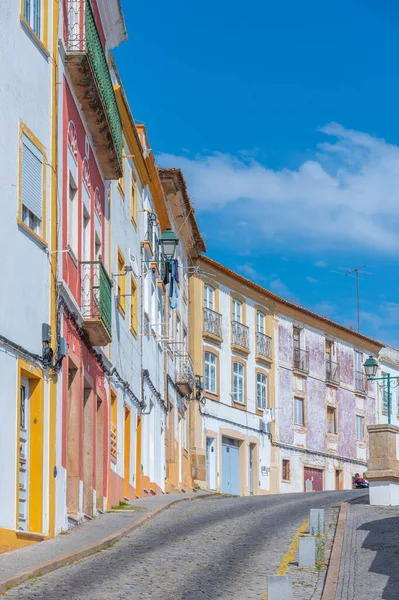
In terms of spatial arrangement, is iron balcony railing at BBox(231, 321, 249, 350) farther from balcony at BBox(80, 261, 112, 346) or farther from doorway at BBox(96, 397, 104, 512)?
balcony at BBox(80, 261, 112, 346)

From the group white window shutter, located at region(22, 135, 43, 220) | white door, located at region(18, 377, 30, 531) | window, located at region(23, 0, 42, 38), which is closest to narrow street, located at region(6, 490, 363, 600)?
white door, located at region(18, 377, 30, 531)

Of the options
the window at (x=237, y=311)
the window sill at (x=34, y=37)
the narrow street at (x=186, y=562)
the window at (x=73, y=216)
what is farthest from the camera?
the window at (x=237, y=311)

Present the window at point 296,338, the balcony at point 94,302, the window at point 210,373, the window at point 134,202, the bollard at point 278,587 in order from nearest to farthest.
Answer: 1. the bollard at point 278,587
2. the balcony at point 94,302
3. the window at point 134,202
4. the window at point 210,373
5. the window at point 296,338

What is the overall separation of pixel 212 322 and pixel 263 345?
436 centimetres

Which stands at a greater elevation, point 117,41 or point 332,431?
point 117,41

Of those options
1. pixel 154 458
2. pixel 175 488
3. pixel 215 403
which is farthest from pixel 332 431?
pixel 154 458

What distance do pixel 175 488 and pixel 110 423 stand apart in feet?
40.7

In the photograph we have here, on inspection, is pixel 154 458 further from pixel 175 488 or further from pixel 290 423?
pixel 290 423

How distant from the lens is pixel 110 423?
2397cm

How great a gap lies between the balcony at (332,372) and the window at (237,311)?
7827mm

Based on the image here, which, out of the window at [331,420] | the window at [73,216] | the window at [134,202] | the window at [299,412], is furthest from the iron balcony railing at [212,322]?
the window at [73,216]

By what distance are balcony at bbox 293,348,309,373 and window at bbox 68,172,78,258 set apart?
3301 centimetres

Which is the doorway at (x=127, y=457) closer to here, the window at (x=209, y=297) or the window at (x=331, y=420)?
the window at (x=209, y=297)

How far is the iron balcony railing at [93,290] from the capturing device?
19984 mm
